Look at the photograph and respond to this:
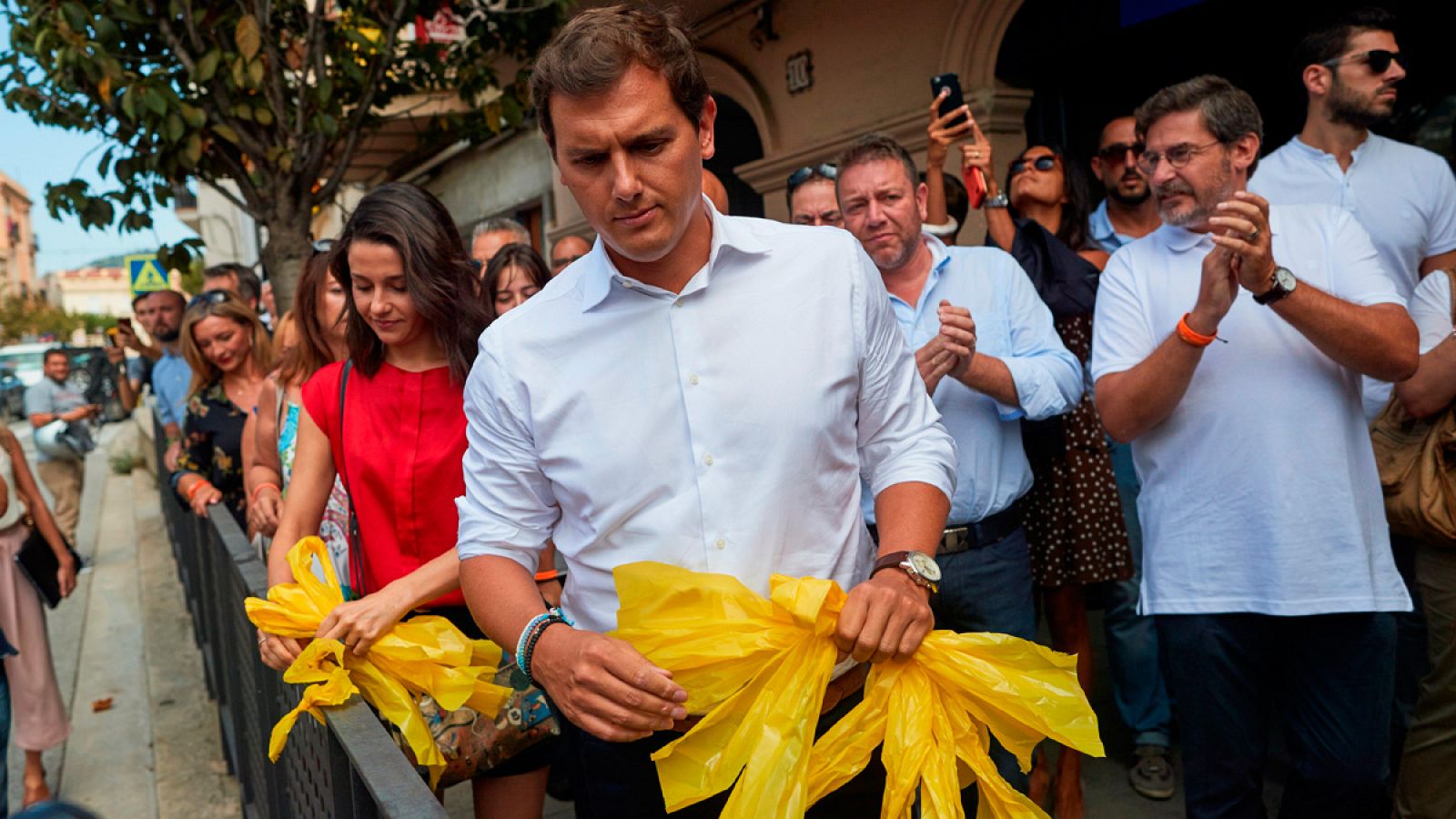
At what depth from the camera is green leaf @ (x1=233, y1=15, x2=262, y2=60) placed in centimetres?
594

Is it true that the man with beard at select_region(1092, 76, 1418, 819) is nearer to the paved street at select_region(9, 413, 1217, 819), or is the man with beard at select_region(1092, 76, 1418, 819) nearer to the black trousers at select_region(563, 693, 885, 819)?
the black trousers at select_region(563, 693, 885, 819)

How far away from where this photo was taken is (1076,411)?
390 cm

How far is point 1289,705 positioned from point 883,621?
5.56 ft

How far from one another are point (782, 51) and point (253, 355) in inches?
176

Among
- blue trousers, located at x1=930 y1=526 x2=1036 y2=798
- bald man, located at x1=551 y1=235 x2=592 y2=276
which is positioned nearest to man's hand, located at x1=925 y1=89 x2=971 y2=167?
blue trousers, located at x1=930 y1=526 x2=1036 y2=798

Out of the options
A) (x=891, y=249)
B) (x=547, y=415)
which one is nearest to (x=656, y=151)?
(x=547, y=415)

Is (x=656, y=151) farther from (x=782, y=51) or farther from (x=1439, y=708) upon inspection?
(x=782, y=51)

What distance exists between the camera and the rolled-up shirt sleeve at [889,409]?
1.97 m

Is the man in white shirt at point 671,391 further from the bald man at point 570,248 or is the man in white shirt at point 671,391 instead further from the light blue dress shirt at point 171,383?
the light blue dress shirt at point 171,383

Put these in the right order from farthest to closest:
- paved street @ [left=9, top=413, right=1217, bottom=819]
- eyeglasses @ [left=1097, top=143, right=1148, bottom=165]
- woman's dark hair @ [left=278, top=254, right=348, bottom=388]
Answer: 1. paved street @ [left=9, top=413, right=1217, bottom=819]
2. eyeglasses @ [left=1097, top=143, right=1148, bottom=165]
3. woman's dark hair @ [left=278, top=254, right=348, bottom=388]

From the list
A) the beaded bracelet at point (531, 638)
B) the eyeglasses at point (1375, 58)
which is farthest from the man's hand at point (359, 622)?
the eyeglasses at point (1375, 58)

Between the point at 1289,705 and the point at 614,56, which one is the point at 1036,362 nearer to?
the point at 1289,705

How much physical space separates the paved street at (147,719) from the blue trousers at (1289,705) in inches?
45.2

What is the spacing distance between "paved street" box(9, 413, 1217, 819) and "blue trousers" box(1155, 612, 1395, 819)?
1.15 metres
